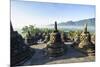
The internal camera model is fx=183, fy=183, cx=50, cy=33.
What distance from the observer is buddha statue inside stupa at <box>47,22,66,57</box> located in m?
2.23

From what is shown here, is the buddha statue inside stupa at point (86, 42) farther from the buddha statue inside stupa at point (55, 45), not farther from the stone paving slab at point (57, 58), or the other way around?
the buddha statue inside stupa at point (55, 45)

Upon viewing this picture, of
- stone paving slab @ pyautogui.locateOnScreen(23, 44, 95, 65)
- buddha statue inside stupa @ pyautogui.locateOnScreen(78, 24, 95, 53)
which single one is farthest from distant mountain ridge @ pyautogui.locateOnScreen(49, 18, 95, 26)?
stone paving slab @ pyautogui.locateOnScreen(23, 44, 95, 65)

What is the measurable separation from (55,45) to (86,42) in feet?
1.42

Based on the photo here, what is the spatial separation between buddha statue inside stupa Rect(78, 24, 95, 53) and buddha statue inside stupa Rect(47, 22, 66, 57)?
0.84 ft

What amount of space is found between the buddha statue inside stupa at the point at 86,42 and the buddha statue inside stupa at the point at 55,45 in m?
0.26

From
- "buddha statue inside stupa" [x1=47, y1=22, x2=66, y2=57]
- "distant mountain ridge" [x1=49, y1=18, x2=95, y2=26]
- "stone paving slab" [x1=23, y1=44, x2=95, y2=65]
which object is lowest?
"stone paving slab" [x1=23, y1=44, x2=95, y2=65]

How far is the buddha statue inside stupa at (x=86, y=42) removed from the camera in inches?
93.2

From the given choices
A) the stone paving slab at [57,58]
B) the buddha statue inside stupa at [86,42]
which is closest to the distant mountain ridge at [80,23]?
the buddha statue inside stupa at [86,42]

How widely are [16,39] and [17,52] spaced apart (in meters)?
0.15

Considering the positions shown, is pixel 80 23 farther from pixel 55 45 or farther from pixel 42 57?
pixel 42 57

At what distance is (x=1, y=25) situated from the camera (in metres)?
2.02

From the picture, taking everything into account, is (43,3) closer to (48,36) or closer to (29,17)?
(29,17)

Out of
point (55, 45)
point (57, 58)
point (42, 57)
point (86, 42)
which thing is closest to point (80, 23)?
point (86, 42)

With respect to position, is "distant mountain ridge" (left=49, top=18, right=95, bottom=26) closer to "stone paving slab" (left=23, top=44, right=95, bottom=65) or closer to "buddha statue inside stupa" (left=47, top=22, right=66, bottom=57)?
"buddha statue inside stupa" (left=47, top=22, right=66, bottom=57)
